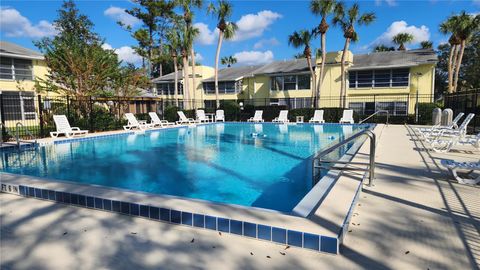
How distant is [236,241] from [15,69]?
2360 centimetres

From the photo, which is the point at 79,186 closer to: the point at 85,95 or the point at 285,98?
the point at 85,95

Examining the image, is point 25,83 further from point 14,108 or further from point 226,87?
point 226,87

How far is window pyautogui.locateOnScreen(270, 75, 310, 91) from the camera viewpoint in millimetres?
28188

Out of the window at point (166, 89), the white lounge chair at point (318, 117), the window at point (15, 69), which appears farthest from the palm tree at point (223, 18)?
the window at point (15, 69)

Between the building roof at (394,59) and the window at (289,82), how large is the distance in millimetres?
4328

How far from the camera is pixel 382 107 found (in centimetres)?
2469

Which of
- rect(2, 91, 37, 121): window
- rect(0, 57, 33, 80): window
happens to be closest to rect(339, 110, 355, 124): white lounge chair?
rect(2, 91, 37, 121): window

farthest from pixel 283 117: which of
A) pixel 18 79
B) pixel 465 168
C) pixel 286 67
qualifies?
pixel 18 79

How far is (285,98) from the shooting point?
2900cm

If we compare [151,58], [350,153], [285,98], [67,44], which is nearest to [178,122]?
[67,44]

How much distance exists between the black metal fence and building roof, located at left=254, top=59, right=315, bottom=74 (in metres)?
2.63

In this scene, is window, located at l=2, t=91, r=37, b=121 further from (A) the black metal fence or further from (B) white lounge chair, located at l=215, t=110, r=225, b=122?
(B) white lounge chair, located at l=215, t=110, r=225, b=122

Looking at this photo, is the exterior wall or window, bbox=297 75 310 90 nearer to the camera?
the exterior wall

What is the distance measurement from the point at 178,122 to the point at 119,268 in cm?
1863
